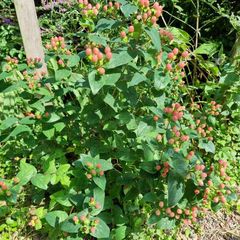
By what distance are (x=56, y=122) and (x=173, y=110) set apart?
643 mm

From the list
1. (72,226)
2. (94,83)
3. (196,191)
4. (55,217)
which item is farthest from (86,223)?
(94,83)

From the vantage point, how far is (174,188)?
1.41m

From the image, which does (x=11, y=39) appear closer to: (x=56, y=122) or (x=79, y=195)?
(x=56, y=122)

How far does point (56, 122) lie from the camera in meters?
1.81

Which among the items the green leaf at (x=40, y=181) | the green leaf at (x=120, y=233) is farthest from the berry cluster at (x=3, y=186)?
the green leaf at (x=120, y=233)

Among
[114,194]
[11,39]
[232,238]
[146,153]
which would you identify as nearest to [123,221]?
[114,194]

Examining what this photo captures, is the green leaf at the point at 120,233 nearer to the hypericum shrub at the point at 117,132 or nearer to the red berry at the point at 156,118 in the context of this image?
the hypericum shrub at the point at 117,132

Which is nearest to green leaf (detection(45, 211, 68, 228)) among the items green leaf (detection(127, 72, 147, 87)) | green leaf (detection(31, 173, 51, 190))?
green leaf (detection(31, 173, 51, 190))

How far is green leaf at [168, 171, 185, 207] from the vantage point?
55.4 inches

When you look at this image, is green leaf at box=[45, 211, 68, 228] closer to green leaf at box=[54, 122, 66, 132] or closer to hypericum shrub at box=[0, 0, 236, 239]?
hypericum shrub at box=[0, 0, 236, 239]

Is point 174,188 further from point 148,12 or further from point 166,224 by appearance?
point 148,12

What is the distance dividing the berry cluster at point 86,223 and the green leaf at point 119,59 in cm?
62

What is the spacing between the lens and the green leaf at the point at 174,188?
4.62 feet

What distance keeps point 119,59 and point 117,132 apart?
1.79 feet
